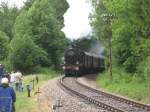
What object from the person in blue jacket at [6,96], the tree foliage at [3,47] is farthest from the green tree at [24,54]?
the person in blue jacket at [6,96]

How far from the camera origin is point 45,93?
3709 centimetres

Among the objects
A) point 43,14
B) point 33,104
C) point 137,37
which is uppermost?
point 43,14

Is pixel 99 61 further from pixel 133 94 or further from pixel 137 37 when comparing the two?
pixel 133 94

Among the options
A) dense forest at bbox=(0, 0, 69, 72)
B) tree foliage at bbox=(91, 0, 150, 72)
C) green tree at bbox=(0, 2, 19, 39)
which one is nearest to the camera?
tree foliage at bbox=(91, 0, 150, 72)

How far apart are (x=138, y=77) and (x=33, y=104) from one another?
56.3 ft

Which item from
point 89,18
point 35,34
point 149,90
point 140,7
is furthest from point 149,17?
point 35,34

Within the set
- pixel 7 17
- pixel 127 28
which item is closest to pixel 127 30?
pixel 127 28

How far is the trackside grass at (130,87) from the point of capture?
1314 inches

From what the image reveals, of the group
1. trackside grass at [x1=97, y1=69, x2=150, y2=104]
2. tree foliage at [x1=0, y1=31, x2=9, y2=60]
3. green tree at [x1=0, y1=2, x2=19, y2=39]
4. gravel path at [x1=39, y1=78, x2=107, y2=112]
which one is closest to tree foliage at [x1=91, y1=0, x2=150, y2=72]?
trackside grass at [x1=97, y1=69, x2=150, y2=104]

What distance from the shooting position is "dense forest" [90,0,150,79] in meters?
35.1

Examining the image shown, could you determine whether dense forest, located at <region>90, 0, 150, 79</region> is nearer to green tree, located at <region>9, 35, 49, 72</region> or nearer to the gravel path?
the gravel path

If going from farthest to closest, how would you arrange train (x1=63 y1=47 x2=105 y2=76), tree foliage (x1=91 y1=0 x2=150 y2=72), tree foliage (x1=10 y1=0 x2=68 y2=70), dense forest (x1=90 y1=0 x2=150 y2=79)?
tree foliage (x1=10 y1=0 x2=68 y2=70) < train (x1=63 y1=47 x2=105 y2=76) < dense forest (x1=90 y1=0 x2=150 y2=79) < tree foliage (x1=91 y1=0 x2=150 y2=72)

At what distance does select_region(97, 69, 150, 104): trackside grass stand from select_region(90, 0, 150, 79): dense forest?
0.69 meters

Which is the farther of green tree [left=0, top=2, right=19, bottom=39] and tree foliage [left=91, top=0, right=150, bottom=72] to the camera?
green tree [left=0, top=2, right=19, bottom=39]
